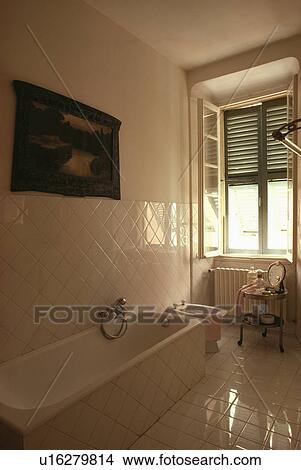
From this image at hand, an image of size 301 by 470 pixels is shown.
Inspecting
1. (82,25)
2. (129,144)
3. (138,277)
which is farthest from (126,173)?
(82,25)

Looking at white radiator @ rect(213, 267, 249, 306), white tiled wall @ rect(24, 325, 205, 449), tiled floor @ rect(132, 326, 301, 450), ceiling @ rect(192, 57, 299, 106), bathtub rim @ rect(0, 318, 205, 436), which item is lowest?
tiled floor @ rect(132, 326, 301, 450)

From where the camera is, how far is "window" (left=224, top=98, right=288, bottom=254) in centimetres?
351

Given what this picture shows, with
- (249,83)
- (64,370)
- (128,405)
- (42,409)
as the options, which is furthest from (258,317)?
(249,83)

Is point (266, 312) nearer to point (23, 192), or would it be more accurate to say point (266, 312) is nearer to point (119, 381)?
point (119, 381)

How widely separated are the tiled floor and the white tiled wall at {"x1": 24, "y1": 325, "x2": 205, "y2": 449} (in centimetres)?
8

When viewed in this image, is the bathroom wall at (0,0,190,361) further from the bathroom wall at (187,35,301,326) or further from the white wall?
the bathroom wall at (187,35,301,326)

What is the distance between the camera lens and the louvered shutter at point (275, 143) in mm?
3475

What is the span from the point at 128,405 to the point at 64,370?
21.1 inches

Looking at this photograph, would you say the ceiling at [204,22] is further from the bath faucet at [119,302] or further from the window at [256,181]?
the bath faucet at [119,302]

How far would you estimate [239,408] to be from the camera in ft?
6.73

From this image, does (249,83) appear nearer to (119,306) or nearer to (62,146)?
(62,146)

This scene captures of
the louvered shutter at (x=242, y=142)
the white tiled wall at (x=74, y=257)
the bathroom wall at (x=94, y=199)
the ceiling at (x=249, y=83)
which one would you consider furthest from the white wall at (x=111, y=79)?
the louvered shutter at (x=242, y=142)

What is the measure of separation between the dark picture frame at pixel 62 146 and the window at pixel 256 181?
1786mm

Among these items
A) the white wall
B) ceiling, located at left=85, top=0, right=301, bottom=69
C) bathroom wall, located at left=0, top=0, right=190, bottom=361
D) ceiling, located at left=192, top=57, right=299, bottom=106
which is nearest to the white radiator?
bathroom wall, located at left=0, top=0, right=190, bottom=361
